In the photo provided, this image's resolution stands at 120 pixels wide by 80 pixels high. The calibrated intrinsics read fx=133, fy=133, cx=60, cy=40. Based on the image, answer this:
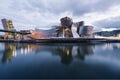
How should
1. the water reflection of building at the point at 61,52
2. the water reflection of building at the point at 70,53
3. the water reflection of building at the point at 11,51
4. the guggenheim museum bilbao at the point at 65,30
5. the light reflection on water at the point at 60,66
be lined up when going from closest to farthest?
the light reflection on water at the point at 60,66 < the water reflection of building at the point at 70,53 < the water reflection of building at the point at 61,52 < the water reflection of building at the point at 11,51 < the guggenheim museum bilbao at the point at 65,30

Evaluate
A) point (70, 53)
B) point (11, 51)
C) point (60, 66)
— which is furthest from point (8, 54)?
point (60, 66)

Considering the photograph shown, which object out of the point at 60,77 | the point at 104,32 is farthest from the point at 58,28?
the point at 60,77

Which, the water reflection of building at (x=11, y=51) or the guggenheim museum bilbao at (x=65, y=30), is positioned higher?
the guggenheim museum bilbao at (x=65, y=30)

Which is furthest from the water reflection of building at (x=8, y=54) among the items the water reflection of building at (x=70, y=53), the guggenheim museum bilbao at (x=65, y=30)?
the guggenheim museum bilbao at (x=65, y=30)

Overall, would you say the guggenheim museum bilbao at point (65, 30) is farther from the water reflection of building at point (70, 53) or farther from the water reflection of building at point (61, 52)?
the water reflection of building at point (70, 53)

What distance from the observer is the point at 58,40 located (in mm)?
80812

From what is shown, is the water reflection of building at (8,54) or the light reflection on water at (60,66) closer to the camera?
the light reflection on water at (60,66)

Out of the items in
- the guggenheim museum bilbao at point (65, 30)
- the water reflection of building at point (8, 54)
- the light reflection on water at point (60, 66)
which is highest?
the guggenheim museum bilbao at point (65, 30)

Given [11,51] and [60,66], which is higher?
[11,51]

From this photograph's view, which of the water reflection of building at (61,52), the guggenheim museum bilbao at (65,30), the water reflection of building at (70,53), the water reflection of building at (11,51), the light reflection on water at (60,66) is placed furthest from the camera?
the guggenheim museum bilbao at (65,30)

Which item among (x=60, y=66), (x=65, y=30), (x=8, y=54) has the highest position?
(x=65, y=30)

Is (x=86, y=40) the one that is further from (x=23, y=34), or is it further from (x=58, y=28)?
(x=23, y=34)

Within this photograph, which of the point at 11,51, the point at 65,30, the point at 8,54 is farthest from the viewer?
the point at 65,30

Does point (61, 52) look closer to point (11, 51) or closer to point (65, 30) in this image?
point (11, 51)
